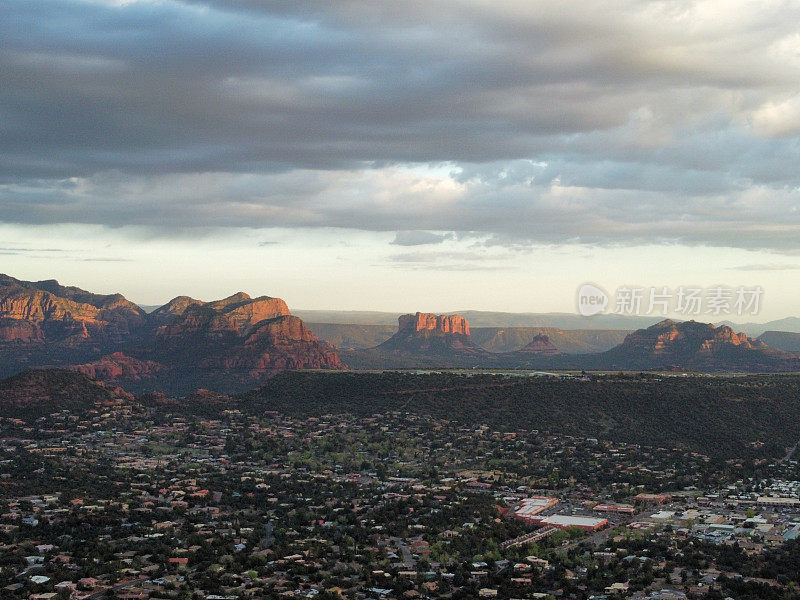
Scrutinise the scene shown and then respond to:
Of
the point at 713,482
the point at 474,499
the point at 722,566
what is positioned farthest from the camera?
the point at 713,482

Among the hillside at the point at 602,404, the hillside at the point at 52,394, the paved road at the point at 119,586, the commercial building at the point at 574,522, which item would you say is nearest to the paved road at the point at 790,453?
the hillside at the point at 602,404

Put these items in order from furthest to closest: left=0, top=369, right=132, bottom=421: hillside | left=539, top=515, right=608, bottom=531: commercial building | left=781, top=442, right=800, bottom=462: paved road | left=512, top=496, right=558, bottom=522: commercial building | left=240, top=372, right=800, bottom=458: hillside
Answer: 1. left=0, top=369, right=132, bottom=421: hillside
2. left=240, top=372, right=800, bottom=458: hillside
3. left=781, top=442, right=800, bottom=462: paved road
4. left=512, top=496, right=558, bottom=522: commercial building
5. left=539, top=515, right=608, bottom=531: commercial building

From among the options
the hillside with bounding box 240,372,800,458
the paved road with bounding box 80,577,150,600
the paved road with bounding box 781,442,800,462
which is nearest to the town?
the paved road with bounding box 80,577,150,600

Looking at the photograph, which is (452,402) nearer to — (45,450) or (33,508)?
(45,450)

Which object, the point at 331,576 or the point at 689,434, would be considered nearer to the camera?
Result: the point at 331,576

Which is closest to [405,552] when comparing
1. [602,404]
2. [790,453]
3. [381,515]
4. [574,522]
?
[381,515]

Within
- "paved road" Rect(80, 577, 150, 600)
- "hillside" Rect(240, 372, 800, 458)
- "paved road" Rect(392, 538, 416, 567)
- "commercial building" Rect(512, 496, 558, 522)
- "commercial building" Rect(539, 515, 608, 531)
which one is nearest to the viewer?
"paved road" Rect(80, 577, 150, 600)

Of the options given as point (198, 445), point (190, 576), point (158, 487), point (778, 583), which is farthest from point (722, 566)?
point (198, 445)

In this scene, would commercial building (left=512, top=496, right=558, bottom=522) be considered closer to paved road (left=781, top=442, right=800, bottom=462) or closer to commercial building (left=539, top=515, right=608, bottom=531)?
commercial building (left=539, top=515, right=608, bottom=531)
